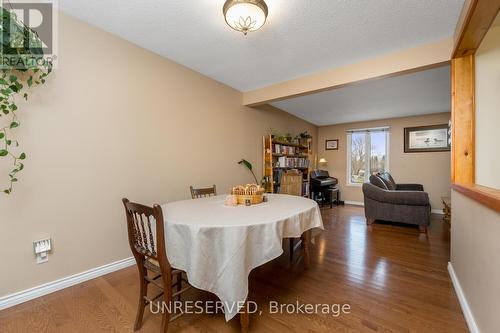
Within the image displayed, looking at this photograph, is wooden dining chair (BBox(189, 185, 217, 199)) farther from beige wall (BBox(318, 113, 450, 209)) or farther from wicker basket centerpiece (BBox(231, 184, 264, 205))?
beige wall (BBox(318, 113, 450, 209))

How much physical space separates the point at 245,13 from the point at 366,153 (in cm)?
542

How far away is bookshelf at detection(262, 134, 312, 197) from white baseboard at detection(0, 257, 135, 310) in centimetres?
255

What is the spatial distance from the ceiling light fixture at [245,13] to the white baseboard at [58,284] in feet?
7.96

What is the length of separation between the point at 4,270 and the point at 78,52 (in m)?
1.80

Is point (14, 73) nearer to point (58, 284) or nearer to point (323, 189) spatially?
point (58, 284)

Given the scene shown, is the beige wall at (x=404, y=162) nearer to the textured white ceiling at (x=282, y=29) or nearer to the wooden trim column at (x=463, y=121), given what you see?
the textured white ceiling at (x=282, y=29)

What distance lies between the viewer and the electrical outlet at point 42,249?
1699 mm

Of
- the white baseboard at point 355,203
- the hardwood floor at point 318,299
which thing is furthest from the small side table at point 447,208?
the white baseboard at point 355,203

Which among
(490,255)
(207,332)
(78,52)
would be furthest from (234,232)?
(78,52)

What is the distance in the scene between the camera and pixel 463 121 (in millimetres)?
1889

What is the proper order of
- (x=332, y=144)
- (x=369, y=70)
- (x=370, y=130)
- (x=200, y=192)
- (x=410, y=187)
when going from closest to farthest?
(x=200, y=192), (x=369, y=70), (x=410, y=187), (x=370, y=130), (x=332, y=144)

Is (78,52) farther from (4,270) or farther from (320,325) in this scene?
(320,325)

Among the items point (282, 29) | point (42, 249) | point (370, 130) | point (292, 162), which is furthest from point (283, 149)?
point (42, 249)

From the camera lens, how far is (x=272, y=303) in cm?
163
